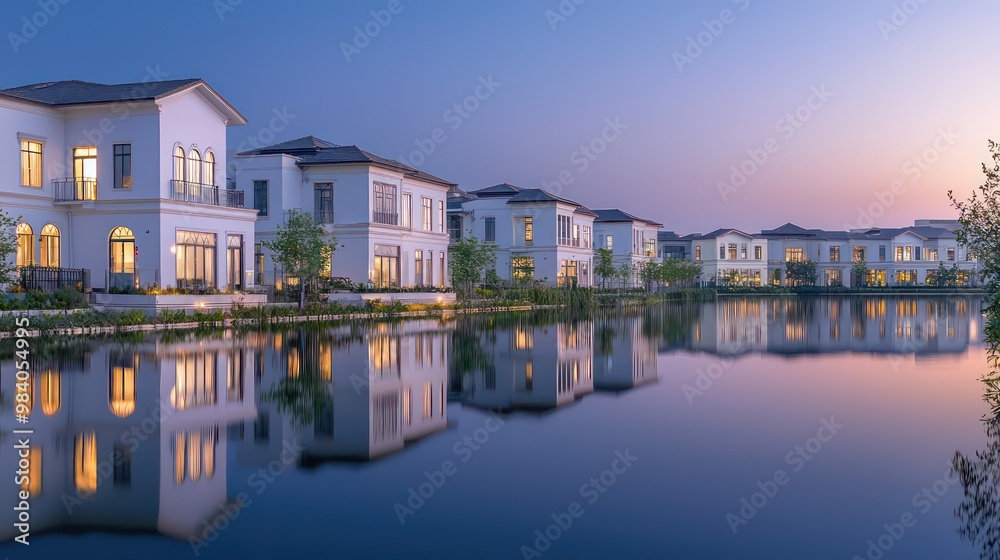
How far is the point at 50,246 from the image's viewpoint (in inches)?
1198

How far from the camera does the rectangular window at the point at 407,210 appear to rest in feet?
146

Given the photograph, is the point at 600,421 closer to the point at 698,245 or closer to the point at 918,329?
the point at 918,329

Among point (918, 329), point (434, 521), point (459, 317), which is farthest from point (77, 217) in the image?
point (918, 329)

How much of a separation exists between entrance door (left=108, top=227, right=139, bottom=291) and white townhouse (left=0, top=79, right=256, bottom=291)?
0.04 m

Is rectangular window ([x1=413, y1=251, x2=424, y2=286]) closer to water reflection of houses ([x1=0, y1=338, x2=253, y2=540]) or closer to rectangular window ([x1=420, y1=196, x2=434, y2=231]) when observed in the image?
rectangular window ([x1=420, y1=196, x2=434, y2=231])

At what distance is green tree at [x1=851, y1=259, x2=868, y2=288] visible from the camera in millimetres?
99875

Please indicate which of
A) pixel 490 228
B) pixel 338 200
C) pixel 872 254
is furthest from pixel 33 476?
pixel 872 254

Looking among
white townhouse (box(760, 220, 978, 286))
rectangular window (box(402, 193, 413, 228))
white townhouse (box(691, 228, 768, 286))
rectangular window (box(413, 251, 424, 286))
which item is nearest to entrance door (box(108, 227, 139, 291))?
rectangular window (box(402, 193, 413, 228))

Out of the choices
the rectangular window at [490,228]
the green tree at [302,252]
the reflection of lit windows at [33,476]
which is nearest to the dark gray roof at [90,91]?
the green tree at [302,252]

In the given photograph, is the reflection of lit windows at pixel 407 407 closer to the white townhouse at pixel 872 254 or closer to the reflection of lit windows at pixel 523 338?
the reflection of lit windows at pixel 523 338

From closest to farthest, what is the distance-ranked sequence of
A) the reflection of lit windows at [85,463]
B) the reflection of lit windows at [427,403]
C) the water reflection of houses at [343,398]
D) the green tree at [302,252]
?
1. the reflection of lit windows at [85,463]
2. the water reflection of houses at [343,398]
3. the reflection of lit windows at [427,403]
4. the green tree at [302,252]

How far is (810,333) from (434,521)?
25.7 metres

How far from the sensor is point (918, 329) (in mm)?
31922

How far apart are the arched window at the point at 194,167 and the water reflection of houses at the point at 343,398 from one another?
41.4 ft
